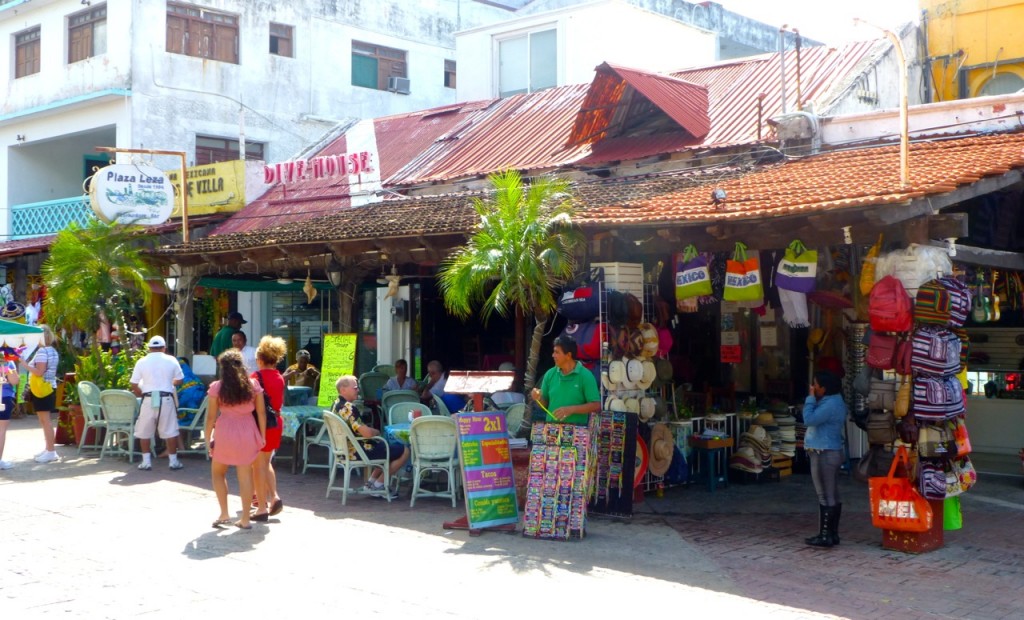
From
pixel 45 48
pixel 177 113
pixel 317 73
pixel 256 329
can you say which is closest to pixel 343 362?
pixel 256 329

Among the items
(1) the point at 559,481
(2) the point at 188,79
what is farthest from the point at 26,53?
(1) the point at 559,481

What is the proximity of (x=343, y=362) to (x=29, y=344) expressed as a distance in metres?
6.94

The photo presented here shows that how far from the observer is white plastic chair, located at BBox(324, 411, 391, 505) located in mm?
10023

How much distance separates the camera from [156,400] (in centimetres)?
1226

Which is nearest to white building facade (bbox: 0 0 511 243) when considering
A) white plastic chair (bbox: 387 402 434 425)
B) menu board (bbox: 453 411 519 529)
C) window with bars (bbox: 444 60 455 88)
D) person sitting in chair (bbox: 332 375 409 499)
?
window with bars (bbox: 444 60 455 88)

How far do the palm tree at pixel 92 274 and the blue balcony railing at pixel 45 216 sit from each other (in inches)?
299

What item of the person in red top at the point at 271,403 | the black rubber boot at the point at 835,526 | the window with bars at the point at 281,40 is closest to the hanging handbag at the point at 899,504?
the black rubber boot at the point at 835,526

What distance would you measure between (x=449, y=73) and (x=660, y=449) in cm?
1893

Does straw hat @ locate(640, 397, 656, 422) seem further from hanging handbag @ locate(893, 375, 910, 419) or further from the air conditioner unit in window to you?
the air conditioner unit in window

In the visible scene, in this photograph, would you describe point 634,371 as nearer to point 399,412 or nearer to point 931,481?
point 931,481

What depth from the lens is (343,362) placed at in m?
13.0

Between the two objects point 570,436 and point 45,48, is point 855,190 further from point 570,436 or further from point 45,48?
point 45,48

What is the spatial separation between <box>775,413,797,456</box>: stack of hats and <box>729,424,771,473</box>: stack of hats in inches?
15.8

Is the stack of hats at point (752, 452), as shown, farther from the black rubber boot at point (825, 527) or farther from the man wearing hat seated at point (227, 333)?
the man wearing hat seated at point (227, 333)
